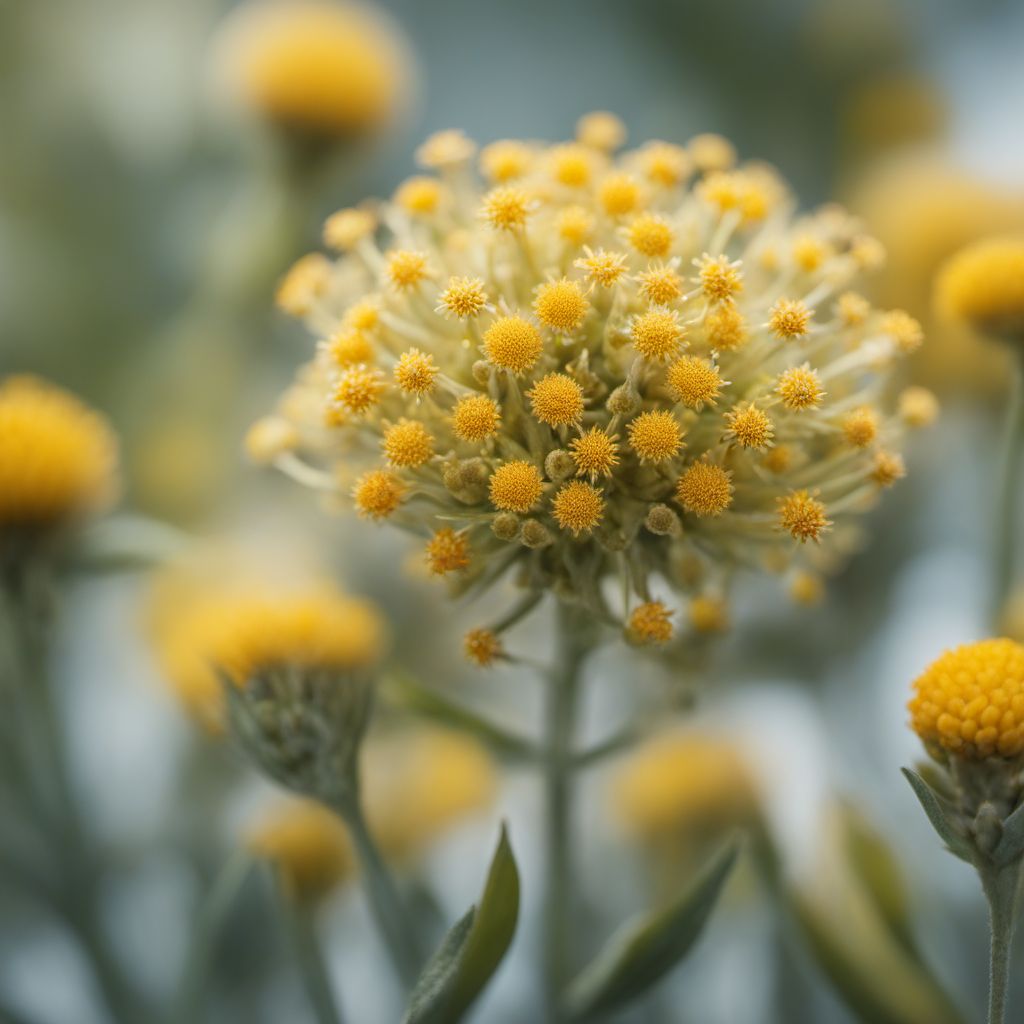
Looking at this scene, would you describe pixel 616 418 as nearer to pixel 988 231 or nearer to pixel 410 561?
pixel 410 561

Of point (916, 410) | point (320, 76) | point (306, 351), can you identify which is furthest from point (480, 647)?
point (306, 351)

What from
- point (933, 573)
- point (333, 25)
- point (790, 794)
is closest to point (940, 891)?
point (790, 794)

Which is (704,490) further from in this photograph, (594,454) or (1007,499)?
(1007,499)

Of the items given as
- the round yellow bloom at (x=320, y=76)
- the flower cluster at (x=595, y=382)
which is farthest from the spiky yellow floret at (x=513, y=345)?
the round yellow bloom at (x=320, y=76)

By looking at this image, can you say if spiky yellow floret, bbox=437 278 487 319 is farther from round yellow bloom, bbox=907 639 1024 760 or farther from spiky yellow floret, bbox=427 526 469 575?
round yellow bloom, bbox=907 639 1024 760

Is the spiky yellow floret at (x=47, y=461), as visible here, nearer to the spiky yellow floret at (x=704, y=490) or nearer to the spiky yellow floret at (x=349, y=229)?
the spiky yellow floret at (x=349, y=229)
